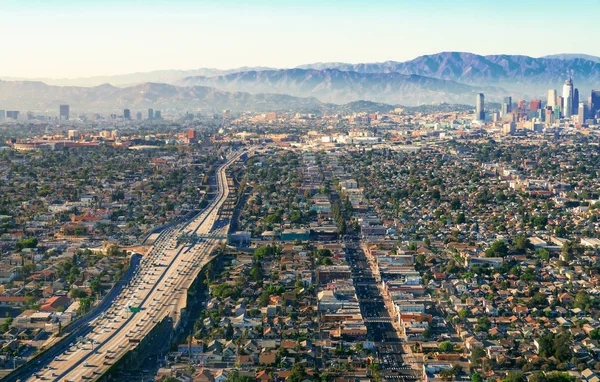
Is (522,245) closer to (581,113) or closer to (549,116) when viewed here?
(581,113)

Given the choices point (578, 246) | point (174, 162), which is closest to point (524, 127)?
point (174, 162)

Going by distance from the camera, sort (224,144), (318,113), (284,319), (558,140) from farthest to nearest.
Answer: (318,113), (558,140), (224,144), (284,319)

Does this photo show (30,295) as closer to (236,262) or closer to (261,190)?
(236,262)

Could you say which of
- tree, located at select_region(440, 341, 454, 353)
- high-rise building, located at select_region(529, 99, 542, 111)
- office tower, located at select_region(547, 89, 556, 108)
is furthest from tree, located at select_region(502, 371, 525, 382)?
office tower, located at select_region(547, 89, 556, 108)

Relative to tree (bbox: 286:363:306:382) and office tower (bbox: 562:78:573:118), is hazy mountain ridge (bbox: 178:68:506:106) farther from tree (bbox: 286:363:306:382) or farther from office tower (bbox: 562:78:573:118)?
tree (bbox: 286:363:306:382)

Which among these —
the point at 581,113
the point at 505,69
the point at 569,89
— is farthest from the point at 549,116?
the point at 505,69
